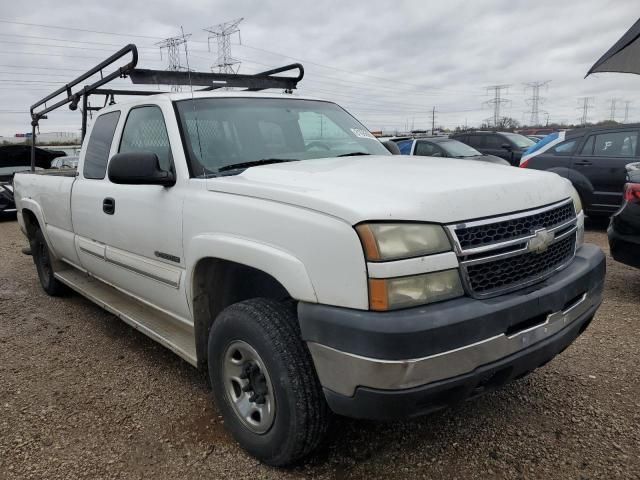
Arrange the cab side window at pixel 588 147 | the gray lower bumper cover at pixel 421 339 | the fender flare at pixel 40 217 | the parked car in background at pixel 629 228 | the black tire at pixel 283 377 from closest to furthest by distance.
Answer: the gray lower bumper cover at pixel 421 339
the black tire at pixel 283 377
the parked car in background at pixel 629 228
the fender flare at pixel 40 217
the cab side window at pixel 588 147

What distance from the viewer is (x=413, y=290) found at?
190 centimetres

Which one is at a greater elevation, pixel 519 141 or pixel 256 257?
pixel 256 257

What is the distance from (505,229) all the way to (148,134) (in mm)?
2292

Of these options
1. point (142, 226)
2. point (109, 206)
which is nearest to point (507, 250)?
point (142, 226)

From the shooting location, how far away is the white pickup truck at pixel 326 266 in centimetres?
187

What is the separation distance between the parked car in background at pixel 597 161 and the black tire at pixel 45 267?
726 centimetres

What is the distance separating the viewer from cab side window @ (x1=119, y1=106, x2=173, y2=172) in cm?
306

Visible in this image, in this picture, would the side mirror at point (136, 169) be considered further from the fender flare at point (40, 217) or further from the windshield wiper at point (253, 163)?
the fender flare at point (40, 217)

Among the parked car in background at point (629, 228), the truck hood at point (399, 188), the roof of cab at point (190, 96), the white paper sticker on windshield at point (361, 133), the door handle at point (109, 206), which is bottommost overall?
the parked car in background at point (629, 228)

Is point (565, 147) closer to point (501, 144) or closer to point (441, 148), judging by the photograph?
point (441, 148)

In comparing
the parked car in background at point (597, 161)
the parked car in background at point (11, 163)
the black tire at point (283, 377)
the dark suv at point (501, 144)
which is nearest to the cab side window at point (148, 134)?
the black tire at point (283, 377)

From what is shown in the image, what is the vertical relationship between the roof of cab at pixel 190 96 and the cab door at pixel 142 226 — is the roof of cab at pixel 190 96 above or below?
above

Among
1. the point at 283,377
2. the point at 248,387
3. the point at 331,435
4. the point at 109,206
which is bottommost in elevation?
the point at 331,435

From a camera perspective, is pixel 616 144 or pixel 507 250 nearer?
pixel 507 250
